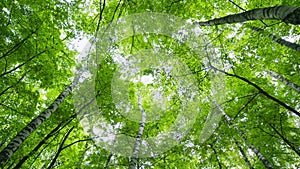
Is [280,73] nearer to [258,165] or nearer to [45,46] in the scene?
[258,165]

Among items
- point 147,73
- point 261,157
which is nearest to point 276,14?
point 261,157

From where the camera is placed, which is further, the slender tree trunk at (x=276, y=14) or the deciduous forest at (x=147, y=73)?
the deciduous forest at (x=147, y=73)

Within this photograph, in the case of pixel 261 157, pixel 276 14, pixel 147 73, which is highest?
pixel 147 73

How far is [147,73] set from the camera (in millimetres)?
8922

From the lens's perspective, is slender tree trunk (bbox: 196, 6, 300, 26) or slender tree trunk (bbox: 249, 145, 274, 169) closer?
slender tree trunk (bbox: 196, 6, 300, 26)

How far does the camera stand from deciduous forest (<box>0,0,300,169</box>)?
6023 mm

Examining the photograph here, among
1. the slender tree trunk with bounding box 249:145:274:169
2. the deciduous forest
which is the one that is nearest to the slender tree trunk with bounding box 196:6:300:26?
the deciduous forest

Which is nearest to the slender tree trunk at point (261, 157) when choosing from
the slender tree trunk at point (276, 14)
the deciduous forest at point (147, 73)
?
the deciduous forest at point (147, 73)

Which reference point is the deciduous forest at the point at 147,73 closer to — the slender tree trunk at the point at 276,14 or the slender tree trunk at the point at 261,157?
the slender tree trunk at the point at 261,157

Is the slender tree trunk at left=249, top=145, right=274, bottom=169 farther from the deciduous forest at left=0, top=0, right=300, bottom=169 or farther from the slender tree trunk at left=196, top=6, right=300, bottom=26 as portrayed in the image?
the slender tree trunk at left=196, top=6, right=300, bottom=26

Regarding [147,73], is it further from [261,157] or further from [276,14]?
[276,14]

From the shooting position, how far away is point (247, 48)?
7262 millimetres

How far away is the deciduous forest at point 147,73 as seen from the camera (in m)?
6.02

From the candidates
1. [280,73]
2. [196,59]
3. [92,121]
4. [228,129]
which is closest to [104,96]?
[92,121]
